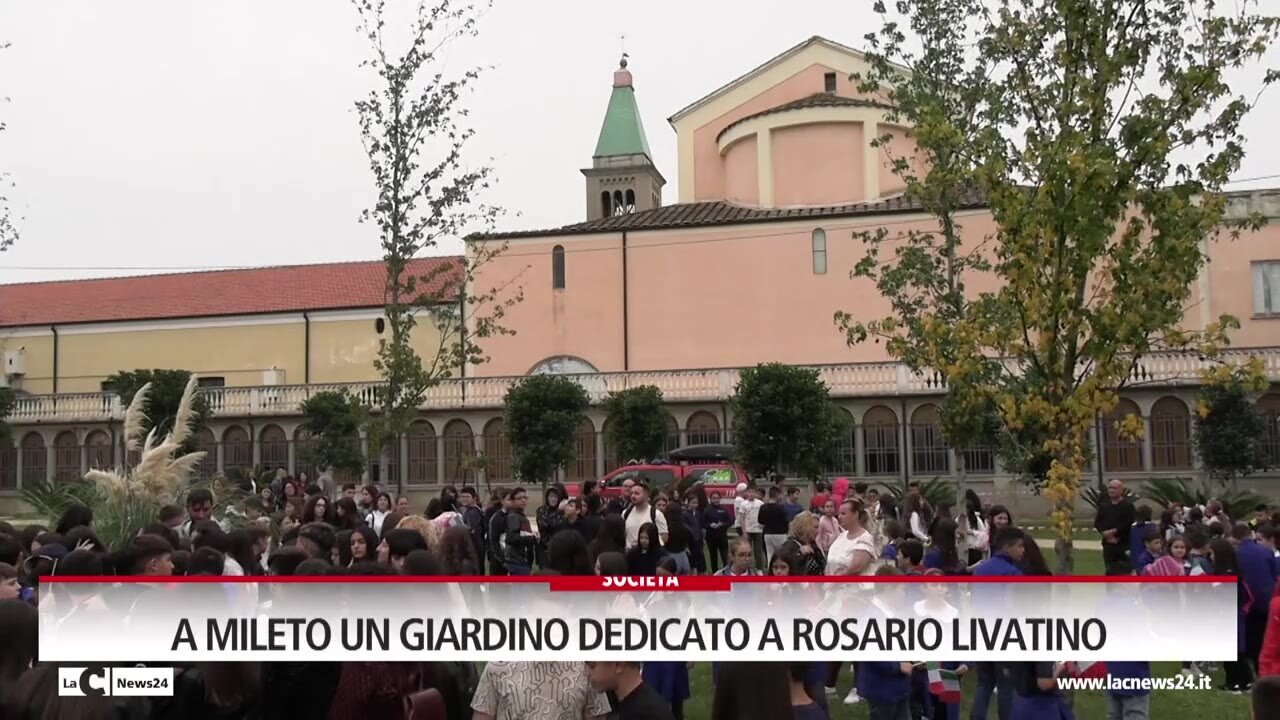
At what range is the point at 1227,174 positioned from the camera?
34.0 ft

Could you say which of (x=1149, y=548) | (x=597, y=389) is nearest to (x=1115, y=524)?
Result: (x=1149, y=548)

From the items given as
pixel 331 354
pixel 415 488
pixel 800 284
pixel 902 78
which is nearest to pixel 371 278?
pixel 331 354

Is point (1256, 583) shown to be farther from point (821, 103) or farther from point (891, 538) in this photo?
point (821, 103)

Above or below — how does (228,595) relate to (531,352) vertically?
below

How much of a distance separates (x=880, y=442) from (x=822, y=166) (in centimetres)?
1271

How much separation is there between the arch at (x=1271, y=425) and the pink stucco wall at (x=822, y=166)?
16.2 metres

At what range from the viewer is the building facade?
38062 mm

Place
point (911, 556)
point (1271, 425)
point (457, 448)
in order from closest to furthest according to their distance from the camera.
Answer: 1. point (911, 556)
2. point (1271, 425)
3. point (457, 448)

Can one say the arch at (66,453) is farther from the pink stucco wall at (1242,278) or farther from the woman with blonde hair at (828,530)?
the pink stucco wall at (1242,278)

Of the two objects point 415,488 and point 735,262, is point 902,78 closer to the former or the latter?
point 735,262

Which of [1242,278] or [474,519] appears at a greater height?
[1242,278]

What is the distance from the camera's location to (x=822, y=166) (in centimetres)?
4591

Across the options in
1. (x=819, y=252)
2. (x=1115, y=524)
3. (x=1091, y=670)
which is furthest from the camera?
(x=819, y=252)

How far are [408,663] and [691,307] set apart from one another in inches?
1577
